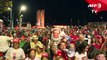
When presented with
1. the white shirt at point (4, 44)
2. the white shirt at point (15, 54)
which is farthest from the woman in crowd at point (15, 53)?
the white shirt at point (4, 44)

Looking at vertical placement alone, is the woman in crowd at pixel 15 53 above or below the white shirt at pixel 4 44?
below

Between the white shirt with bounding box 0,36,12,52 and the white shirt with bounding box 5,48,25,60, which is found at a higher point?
the white shirt with bounding box 0,36,12,52

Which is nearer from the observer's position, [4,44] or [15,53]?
[15,53]

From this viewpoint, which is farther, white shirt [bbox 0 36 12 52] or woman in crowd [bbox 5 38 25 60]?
white shirt [bbox 0 36 12 52]

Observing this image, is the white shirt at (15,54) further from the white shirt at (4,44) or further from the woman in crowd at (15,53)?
the white shirt at (4,44)

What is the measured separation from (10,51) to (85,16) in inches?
Answer: 2511

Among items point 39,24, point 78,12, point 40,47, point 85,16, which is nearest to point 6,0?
point 39,24

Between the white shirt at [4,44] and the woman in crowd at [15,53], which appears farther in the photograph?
the white shirt at [4,44]

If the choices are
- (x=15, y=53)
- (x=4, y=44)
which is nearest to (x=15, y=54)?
(x=15, y=53)

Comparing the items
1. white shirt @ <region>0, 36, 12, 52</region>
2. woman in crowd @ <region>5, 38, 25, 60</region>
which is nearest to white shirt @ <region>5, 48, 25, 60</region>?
woman in crowd @ <region>5, 38, 25, 60</region>

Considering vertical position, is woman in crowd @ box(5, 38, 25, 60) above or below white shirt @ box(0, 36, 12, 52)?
below

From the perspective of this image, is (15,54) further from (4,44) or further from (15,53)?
(4,44)

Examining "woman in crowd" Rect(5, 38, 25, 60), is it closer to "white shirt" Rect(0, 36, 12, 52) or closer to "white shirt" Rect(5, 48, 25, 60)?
"white shirt" Rect(5, 48, 25, 60)

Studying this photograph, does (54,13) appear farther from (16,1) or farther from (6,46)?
(6,46)
